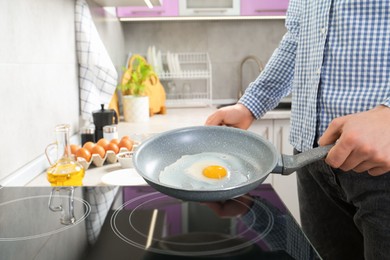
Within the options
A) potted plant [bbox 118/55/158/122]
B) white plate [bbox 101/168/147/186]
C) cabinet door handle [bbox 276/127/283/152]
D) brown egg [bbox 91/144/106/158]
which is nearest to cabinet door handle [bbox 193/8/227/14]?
potted plant [bbox 118/55/158/122]

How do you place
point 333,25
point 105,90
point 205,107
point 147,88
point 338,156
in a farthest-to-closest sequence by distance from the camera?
1. point 205,107
2. point 147,88
3. point 105,90
4. point 333,25
5. point 338,156

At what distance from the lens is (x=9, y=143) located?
3.14 ft

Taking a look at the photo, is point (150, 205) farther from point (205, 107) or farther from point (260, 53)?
point (260, 53)

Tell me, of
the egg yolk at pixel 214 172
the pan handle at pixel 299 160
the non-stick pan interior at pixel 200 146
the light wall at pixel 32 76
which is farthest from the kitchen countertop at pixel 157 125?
the pan handle at pixel 299 160

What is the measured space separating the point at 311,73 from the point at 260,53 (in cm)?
173

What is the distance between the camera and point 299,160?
2.10 ft

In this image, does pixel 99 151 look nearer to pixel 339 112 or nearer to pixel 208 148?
pixel 208 148

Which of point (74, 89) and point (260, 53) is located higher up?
point (260, 53)

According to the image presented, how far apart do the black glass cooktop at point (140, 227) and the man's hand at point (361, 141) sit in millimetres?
143

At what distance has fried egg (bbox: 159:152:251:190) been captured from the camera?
0.70m

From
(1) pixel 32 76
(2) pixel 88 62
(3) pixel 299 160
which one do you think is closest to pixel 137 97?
(2) pixel 88 62

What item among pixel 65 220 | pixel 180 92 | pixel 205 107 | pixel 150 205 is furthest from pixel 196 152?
pixel 180 92

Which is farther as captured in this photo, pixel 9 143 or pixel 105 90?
pixel 105 90

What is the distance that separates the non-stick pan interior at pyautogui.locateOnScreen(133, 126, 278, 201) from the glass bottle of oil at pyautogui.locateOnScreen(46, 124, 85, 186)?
9.8 inches
